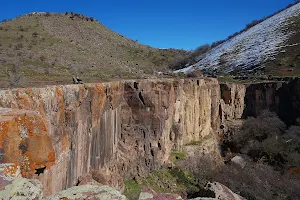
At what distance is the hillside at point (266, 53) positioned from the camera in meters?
45.1

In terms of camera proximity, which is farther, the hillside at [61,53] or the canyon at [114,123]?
the hillside at [61,53]

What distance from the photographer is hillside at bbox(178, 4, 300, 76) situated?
45125mm

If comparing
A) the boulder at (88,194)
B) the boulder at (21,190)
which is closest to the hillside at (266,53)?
the boulder at (88,194)

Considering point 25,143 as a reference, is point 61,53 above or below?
above

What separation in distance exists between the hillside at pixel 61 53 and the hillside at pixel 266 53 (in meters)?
11.4

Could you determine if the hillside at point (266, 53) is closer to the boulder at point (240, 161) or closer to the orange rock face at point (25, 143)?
the boulder at point (240, 161)

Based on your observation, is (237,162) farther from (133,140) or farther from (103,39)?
(103,39)

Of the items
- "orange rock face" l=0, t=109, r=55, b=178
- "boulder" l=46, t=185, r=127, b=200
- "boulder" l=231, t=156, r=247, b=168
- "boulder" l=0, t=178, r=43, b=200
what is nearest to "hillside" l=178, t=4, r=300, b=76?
"boulder" l=231, t=156, r=247, b=168

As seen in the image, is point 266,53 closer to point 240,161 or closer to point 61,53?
point 240,161

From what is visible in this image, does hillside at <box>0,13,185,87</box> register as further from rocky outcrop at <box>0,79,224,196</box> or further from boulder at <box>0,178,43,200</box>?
boulder at <box>0,178,43,200</box>

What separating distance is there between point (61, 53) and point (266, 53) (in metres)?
35.1

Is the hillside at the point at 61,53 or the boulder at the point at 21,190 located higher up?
the hillside at the point at 61,53

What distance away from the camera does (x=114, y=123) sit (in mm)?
14508

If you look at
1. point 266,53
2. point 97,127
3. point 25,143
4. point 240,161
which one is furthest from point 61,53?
point 266,53
